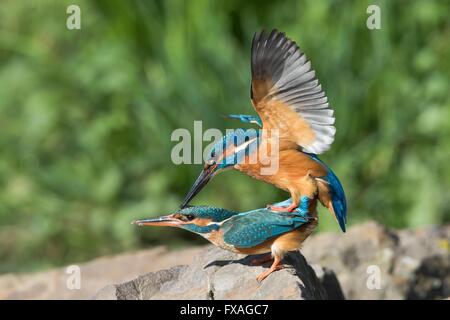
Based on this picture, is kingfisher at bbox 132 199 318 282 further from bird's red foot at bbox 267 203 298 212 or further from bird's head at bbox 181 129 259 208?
bird's head at bbox 181 129 259 208

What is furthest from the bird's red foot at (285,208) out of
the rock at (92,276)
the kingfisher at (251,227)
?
the rock at (92,276)

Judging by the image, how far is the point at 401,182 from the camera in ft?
16.5

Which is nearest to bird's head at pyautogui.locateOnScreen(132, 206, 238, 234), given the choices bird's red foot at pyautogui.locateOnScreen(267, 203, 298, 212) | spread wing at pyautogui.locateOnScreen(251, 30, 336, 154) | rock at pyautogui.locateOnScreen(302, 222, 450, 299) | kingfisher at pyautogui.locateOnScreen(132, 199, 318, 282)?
kingfisher at pyautogui.locateOnScreen(132, 199, 318, 282)

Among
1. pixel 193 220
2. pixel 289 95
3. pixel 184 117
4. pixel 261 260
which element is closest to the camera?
pixel 289 95

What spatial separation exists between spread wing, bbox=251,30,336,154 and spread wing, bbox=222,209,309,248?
0.21m

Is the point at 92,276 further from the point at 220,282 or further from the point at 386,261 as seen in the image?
the point at 220,282

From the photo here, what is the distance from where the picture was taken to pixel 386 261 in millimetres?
3670

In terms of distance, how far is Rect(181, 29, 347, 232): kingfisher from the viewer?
7.79 feet

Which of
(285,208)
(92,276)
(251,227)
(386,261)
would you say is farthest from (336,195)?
(92,276)

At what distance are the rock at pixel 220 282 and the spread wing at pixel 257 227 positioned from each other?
0.45 feet

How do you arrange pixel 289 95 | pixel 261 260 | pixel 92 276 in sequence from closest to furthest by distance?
pixel 289 95
pixel 261 260
pixel 92 276

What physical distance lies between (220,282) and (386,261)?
1.27 m
